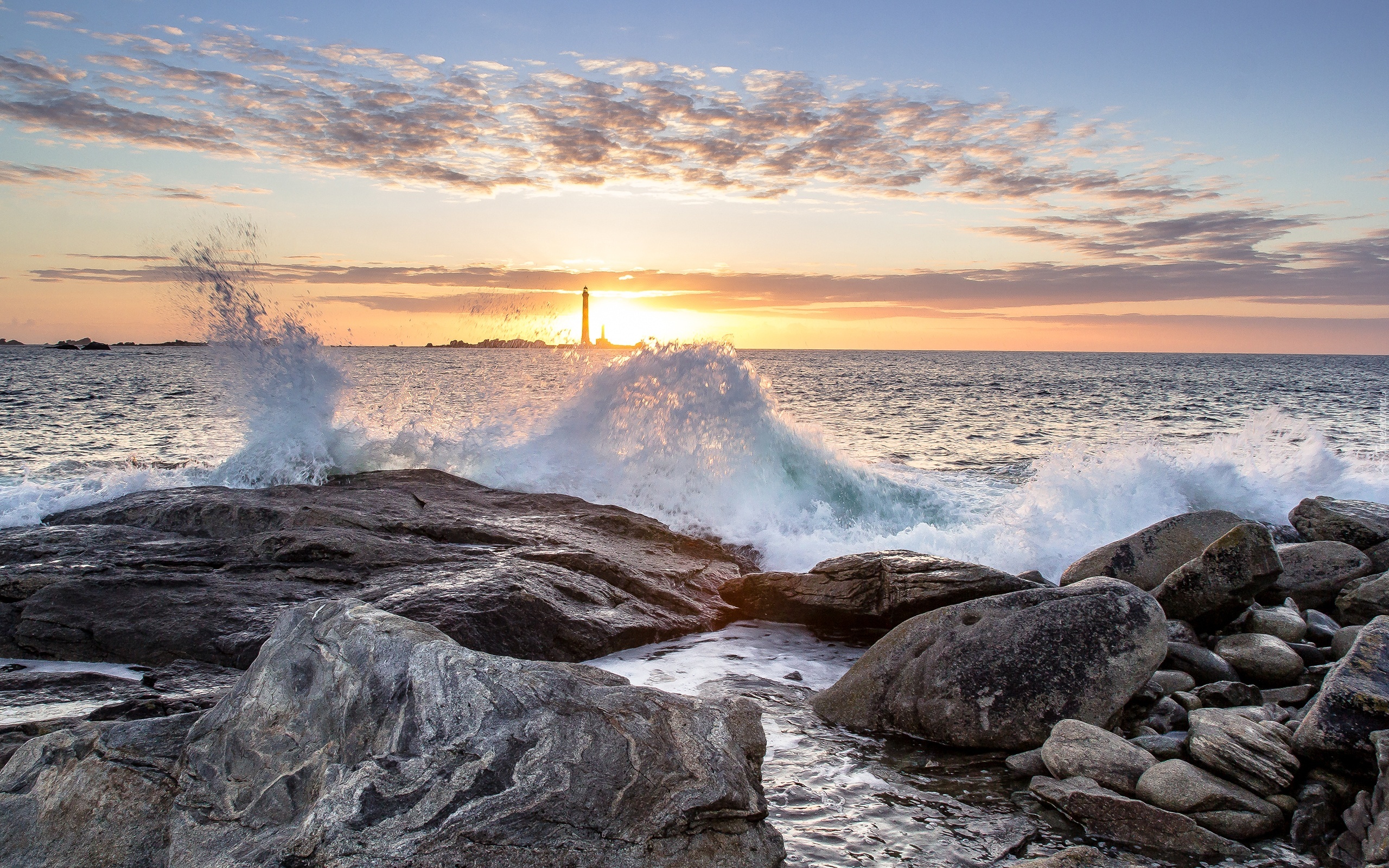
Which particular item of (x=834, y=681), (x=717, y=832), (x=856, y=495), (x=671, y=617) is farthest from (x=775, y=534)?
(x=717, y=832)

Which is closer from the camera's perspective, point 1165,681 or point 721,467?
point 1165,681

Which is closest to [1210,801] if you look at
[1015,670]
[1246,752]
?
[1246,752]

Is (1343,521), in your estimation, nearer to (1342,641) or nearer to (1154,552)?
(1154,552)

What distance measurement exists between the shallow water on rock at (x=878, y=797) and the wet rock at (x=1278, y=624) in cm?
310

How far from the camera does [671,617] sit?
7078 millimetres

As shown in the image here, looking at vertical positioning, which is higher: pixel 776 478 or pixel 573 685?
pixel 573 685

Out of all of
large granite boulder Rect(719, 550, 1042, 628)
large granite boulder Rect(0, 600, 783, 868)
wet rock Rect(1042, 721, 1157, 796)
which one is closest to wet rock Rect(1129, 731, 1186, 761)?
wet rock Rect(1042, 721, 1157, 796)

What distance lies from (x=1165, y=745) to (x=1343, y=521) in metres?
6.27

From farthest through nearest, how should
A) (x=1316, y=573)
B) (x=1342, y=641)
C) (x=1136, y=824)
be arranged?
(x=1316, y=573) < (x=1342, y=641) < (x=1136, y=824)

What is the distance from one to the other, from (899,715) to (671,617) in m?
2.62

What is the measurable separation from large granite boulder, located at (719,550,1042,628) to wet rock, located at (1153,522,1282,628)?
109cm

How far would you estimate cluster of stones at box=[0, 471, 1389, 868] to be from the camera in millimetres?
2732

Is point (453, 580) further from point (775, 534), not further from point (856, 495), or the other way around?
point (856, 495)

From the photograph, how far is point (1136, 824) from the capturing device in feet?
12.0
